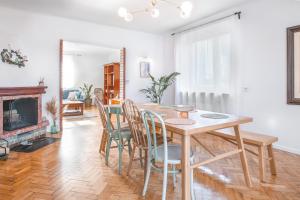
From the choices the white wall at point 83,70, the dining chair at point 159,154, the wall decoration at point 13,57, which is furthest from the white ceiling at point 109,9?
the white wall at point 83,70

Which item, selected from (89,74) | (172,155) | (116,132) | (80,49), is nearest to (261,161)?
(172,155)

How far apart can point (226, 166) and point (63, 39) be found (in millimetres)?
3954

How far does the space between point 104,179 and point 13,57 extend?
121 inches

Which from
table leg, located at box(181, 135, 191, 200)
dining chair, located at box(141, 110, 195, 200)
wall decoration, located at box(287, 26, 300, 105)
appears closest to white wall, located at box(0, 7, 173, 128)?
dining chair, located at box(141, 110, 195, 200)

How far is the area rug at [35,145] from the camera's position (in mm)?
3081

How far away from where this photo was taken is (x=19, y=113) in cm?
356

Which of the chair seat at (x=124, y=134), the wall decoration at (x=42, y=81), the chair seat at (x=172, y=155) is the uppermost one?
the wall decoration at (x=42, y=81)

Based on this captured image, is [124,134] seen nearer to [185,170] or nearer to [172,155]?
[172,155]

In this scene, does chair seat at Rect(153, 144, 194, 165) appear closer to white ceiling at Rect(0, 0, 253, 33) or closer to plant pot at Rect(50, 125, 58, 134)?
white ceiling at Rect(0, 0, 253, 33)

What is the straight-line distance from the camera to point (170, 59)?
5.59m

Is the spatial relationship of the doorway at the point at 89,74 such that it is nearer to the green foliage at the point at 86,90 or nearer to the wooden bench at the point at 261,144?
the green foliage at the point at 86,90

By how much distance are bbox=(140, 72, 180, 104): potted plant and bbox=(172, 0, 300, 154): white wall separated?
1703mm

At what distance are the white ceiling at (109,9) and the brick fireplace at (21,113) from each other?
149 cm

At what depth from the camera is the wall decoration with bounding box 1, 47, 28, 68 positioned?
3.61 m
